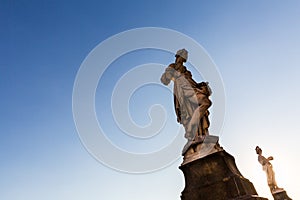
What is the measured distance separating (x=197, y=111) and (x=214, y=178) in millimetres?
1425

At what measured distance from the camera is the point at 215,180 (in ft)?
15.5

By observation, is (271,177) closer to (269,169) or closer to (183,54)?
(269,169)

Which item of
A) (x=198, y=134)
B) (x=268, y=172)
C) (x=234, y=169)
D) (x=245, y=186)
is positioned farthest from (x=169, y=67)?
(x=268, y=172)

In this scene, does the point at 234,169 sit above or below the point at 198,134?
below

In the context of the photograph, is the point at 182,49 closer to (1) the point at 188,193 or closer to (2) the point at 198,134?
(2) the point at 198,134

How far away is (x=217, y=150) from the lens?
196 inches

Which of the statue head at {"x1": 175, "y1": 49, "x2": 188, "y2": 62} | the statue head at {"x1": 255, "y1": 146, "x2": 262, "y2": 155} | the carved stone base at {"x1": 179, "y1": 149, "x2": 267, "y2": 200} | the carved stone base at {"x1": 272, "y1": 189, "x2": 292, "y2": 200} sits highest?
the statue head at {"x1": 255, "y1": 146, "x2": 262, "y2": 155}

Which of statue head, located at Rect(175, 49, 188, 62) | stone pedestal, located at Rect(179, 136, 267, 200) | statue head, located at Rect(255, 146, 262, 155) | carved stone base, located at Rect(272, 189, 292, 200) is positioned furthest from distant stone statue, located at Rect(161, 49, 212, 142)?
carved stone base, located at Rect(272, 189, 292, 200)

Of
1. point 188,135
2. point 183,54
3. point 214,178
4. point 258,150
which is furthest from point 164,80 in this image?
point 258,150

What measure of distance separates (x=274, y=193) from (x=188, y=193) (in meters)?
8.46

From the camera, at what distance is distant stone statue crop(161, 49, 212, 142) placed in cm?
548

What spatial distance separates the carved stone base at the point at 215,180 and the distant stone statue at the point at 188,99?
0.56 metres

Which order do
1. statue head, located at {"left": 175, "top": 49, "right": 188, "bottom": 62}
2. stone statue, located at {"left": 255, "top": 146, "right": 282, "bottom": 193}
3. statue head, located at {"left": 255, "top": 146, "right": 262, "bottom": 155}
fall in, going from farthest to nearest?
statue head, located at {"left": 255, "top": 146, "right": 262, "bottom": 155}, stone statue, located at {"left": 255, "top": 146, "right": 282, "bottom": 193}, statue head, located at {"left": 175, "top": 49, "right": 188, "bottom": 62}

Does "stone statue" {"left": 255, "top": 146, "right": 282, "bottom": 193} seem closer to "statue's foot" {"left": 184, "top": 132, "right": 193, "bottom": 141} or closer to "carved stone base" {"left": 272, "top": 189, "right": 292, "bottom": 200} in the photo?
"carved stone base" {"left": 272, "top": 189, "right": 292, "bottom": 200}
